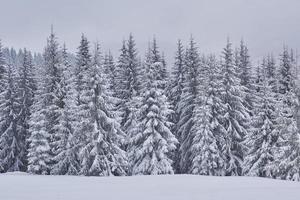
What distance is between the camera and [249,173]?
1094 inches

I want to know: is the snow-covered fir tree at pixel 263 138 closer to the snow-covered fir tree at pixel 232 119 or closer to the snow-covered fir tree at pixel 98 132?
the snow-covered fir tree at pixel 232 119

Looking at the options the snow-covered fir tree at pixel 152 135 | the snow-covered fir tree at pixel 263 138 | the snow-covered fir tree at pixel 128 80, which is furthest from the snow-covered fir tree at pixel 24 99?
the snow-covered fir tree at pixel 263 138

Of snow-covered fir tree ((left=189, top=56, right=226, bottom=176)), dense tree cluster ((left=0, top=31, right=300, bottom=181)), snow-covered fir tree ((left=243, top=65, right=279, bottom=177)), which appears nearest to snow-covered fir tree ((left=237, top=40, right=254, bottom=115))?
dense tree cluster ((left=0, top=31, right=300, bottom=181))

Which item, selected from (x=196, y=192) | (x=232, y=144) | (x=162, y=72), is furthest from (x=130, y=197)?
(x=162, y=72)

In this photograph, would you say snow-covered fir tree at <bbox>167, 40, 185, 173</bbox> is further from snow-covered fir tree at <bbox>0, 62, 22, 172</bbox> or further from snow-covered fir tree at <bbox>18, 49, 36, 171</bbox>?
snow-covered fir tree at <bbox>0, 62, 22, 172</bbox>

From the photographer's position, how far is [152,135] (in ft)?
99.3

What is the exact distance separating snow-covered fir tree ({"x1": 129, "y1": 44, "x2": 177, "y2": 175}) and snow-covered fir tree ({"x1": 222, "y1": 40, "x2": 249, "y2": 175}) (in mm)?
5554

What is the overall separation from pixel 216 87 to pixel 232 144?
5527mm

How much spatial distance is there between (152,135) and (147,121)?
1431mm

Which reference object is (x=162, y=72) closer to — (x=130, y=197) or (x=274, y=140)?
(x=274, y=140)

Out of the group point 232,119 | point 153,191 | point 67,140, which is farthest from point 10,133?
point 153,191

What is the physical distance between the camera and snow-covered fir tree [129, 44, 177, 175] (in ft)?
97.7

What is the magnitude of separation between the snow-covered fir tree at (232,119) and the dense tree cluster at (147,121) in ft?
0.31

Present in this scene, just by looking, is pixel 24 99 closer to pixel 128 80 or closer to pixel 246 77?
pixel 128 80
